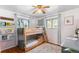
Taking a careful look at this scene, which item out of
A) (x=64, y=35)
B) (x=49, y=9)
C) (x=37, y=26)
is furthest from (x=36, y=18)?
(x=64, y=35)

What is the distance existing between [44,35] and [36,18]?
0.29 meters

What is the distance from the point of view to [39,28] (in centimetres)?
136

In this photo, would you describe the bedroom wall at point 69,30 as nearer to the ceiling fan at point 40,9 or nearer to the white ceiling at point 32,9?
the white ceiling at point 32,9

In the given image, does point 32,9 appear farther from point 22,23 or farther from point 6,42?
point 6,42

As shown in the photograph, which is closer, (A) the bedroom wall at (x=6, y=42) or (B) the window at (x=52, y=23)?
(A) the bedroom wall at (x=6, y=42)

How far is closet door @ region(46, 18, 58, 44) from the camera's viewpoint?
136cm

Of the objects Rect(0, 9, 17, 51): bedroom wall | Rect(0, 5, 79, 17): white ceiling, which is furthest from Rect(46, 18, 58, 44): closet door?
Rect(0, 9, 17, 51): bedroom wall

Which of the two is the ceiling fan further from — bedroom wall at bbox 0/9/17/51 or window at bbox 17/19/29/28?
bedroom wall at bbox 0/9/17/51

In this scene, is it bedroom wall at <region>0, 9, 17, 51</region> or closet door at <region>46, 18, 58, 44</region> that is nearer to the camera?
bedroom wall at <region>0, 9, 17, 51</region>

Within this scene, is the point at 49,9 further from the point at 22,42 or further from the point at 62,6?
the point at 22,42

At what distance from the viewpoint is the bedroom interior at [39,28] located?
4.21 feet

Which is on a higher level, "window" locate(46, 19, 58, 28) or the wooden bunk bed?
"window" locate(46, 19, 58, 28)

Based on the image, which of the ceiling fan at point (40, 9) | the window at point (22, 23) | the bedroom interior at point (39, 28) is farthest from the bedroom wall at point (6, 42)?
the ceiling fan at point (40, 9)
